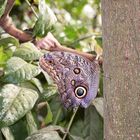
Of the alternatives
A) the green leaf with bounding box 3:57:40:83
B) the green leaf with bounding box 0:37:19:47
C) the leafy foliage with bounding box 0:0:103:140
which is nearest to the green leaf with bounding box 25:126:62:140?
the leafy foliage with bounding box 0:0:103:140

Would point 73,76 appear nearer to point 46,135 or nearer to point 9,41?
point 46,135

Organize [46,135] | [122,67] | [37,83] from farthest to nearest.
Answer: [37,83], [46,135], [122,67]

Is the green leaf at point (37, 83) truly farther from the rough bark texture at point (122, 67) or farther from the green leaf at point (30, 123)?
the rough bark texture at point (122, 67)

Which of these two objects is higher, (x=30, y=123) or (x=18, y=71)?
(x=18, y=71)

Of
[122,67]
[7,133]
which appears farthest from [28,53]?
[122,67]

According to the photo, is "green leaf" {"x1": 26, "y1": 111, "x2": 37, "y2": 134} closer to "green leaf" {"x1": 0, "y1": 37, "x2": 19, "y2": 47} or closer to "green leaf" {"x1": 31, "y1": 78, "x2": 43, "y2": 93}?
"green leaf" {"x1": 31, "y1": 78, "x2": 43, "y2": 93}

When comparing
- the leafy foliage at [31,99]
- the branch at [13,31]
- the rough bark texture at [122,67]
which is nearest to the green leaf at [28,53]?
the leafy foliage at [31,99]
